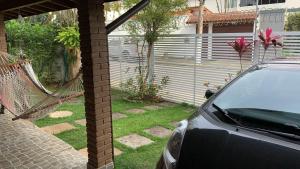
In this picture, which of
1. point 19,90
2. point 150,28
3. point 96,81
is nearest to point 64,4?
point 19,90

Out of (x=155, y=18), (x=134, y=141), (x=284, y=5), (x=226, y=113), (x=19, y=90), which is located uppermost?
(x=284, y=5)

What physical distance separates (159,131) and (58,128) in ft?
6.13

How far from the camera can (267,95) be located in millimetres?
2199

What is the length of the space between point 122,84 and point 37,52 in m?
3.31

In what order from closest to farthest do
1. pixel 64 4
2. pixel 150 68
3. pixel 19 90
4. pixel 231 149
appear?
1. pixel 231 149
2. pixel 64 4
3. pixel 19 90
4. pixel 150 68

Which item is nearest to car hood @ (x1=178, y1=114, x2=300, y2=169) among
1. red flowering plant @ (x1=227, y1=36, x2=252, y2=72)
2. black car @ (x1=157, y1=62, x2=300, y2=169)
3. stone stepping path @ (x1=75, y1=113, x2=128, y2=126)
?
black car @ (x1=157, y1=62, x2=300, y2=169)

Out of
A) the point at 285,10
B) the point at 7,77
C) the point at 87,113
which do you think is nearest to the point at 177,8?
the point at 7,77

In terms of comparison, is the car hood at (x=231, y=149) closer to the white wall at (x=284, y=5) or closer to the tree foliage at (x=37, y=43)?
the tree foliage at (x=37, y=43)

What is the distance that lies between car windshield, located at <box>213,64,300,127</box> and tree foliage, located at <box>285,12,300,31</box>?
15009 millimetres

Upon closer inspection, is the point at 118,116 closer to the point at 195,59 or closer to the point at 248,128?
the point at 195,59

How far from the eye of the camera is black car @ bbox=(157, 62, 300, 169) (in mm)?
1670

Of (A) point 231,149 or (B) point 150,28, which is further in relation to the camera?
(B) point 150,28

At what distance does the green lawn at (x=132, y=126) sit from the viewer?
163 inches

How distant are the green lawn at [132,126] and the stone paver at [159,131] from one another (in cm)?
12
